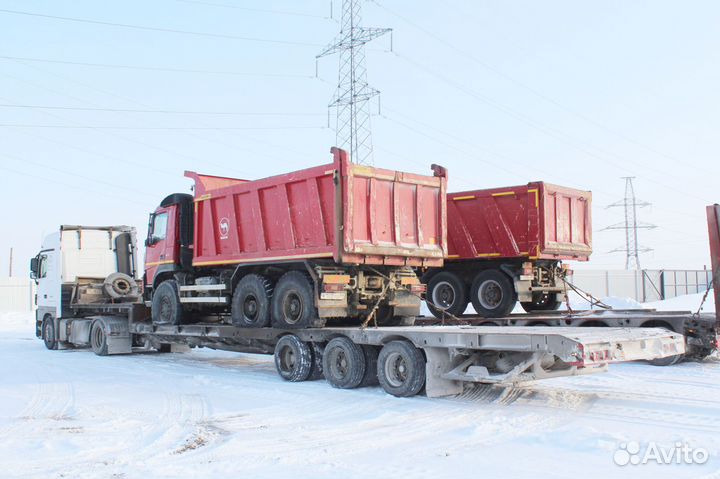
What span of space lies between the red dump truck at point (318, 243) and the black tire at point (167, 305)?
0.35m

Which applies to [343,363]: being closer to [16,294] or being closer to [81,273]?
[81,273]

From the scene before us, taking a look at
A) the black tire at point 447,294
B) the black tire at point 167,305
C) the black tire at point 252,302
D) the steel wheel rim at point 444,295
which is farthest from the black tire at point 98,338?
the steel wheel rim at point 444,295

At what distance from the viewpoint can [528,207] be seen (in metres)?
14.9

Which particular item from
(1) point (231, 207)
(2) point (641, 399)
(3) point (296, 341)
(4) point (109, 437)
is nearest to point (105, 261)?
(1) point (231, 207)

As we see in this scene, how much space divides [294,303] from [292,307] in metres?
0.08

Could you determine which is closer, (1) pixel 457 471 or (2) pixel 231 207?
(1) pixel 457 471

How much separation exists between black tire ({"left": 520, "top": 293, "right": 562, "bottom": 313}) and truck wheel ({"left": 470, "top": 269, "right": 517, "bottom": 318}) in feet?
3.43

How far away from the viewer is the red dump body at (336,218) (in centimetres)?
1084

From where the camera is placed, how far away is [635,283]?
3653 centimetres

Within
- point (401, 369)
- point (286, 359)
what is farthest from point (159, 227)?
point (401, 369)

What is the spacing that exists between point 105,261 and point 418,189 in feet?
35.1

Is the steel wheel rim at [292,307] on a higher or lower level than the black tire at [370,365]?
higher

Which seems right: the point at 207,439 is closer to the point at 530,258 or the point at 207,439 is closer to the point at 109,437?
the point at 109,437

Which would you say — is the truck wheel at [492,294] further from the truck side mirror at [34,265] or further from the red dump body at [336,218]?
the truck side mirror at [34,265]
